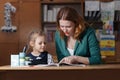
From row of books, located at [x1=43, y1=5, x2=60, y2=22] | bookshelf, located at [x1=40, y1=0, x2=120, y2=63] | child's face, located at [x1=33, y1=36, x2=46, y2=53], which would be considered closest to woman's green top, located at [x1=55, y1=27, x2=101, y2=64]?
child's face, located at [x1=33, y1=36, x2=46, y2=53]

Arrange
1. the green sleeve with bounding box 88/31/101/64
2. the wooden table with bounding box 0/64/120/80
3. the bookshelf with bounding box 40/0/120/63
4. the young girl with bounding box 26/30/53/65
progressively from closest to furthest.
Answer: the wooden table with bounding box 0/64/120/80, the green sleeve with bounding box 88/31/101/64, the young girl with bounding box 26/30/53/65, the bookshelf with bounding box 40/0/120/63

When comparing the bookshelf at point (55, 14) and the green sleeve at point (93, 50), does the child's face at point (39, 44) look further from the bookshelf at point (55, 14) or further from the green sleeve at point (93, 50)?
the bookshelf at point (55, 14)

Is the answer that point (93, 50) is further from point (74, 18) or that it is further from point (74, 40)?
point (74, 18)

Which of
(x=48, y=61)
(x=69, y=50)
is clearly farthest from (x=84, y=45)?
(x=48, y=61)

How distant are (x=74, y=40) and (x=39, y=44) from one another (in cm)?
38

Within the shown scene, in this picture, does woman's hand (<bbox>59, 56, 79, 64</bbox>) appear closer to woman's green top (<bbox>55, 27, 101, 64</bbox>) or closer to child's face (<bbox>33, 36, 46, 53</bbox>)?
woman's green top (<bbox>55, 27, 101, 64</bbox>)

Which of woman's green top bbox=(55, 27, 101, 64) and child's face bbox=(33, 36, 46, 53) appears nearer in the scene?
woman's green top bbox=(55, 27, 101, 64)

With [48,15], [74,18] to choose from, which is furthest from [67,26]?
[48,15]

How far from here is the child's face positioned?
2672 millimetres

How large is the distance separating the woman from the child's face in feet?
0.79

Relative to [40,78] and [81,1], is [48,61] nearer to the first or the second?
[40,78]

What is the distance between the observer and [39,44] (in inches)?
105

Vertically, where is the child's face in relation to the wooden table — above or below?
above

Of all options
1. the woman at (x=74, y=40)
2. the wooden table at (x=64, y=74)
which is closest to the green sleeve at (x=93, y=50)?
the woman at (x=74, y=40)
